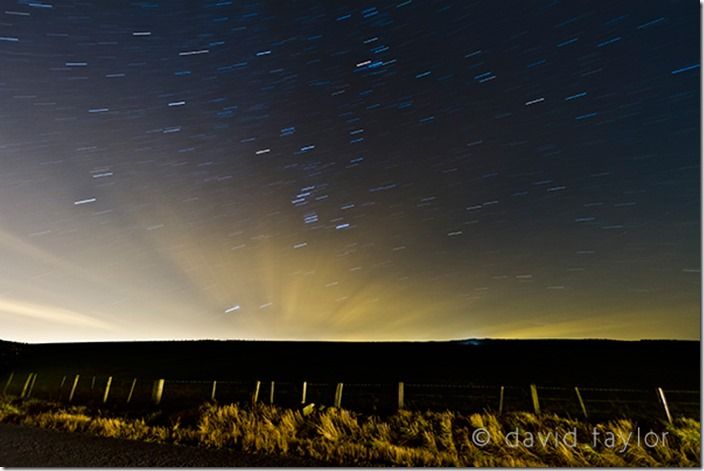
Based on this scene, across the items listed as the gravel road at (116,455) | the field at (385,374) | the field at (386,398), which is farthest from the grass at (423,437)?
the field at (385,374)

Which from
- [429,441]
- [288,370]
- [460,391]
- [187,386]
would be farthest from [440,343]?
[429,441]

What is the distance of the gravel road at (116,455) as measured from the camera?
529 cm

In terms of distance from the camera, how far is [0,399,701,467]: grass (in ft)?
17.9

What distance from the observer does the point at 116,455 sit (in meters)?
5.68

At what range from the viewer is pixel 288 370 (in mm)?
32281

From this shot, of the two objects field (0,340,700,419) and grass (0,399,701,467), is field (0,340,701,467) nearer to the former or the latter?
grass (0,399,701,467)

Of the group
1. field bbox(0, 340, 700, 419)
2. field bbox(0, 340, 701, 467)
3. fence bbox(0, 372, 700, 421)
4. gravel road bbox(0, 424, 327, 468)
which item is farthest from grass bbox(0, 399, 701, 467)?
fence bbox(0, 372, 700, 421)

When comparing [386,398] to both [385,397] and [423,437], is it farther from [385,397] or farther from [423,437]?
[423,437]

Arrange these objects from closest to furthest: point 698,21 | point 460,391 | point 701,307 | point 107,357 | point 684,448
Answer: point 684,448, point 701,307, point 698,21, point 460,391, point 107,357

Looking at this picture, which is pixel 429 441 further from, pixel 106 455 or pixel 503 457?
pixel 106 455

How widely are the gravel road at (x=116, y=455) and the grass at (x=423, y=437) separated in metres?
0.31

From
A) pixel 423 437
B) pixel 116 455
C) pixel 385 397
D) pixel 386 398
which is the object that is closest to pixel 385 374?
pixel 385 397

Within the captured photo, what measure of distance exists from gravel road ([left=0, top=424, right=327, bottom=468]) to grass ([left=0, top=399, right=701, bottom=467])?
310mm

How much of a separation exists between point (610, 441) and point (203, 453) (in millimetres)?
4908
